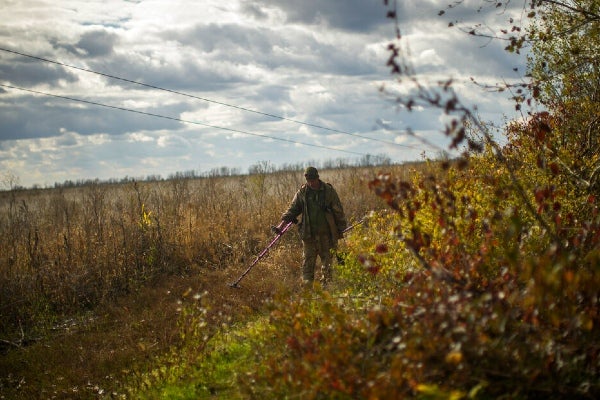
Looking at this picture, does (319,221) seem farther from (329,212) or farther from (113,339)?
(113,339)

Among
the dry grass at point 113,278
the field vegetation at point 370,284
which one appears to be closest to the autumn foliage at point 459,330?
the field vegetation at point 370,284

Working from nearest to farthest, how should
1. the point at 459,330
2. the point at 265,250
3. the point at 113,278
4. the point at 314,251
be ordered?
the point at 459,330 → the point at 314,251 → the point at 265,250 → the point at 113,278

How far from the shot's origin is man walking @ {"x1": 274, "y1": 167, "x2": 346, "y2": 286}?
10562 mm

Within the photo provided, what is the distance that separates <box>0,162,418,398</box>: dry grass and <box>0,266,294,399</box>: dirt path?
0.03 metres

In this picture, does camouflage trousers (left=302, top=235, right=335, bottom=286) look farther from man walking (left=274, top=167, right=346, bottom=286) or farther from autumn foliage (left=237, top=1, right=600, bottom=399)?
autumn foliage (left=237, top=1, right=600, bottom=399)

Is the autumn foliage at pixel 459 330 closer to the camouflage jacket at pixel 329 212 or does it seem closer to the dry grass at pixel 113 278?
the dry grass at pixel 113 278

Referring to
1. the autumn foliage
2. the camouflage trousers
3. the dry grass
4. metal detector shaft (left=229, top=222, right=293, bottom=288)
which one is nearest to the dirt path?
the dry grass

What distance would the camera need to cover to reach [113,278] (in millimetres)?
13211

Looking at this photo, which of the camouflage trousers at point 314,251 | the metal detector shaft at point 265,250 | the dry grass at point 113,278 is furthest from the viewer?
the metal detector shaft at point 265,250

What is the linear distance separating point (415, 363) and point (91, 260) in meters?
10.8

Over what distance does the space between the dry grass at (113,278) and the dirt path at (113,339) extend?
3 centimetres

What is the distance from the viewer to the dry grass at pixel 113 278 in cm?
942

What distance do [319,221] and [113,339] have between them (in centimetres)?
440

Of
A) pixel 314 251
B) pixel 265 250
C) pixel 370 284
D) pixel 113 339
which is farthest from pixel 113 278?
pixel 370 284
